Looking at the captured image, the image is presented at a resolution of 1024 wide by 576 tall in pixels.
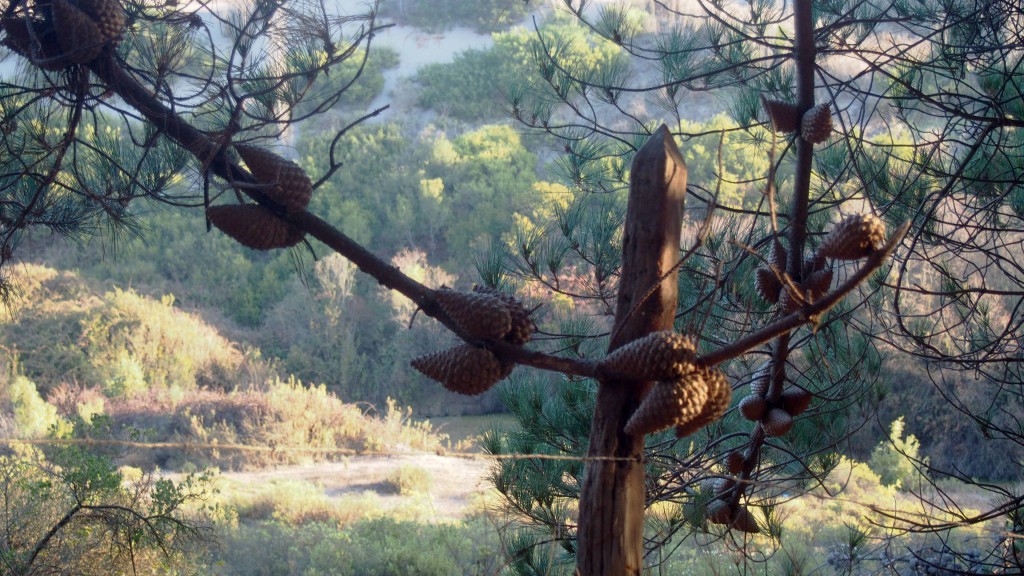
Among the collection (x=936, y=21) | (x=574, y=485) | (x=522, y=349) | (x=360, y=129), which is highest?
(x=360, y=129)

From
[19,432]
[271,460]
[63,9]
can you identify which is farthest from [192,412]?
[63,9]

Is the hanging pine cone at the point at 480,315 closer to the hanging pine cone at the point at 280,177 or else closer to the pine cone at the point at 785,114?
the hanging pine cone at the point at 280,177

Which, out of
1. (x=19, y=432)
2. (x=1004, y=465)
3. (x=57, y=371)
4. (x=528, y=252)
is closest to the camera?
(x=528, y=252)

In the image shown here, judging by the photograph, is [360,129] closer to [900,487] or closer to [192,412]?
[192,412]

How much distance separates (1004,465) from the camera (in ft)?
19.6

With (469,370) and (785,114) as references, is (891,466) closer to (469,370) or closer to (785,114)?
(785,114)

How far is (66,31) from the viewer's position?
3.22ft

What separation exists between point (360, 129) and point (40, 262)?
14.6 ft

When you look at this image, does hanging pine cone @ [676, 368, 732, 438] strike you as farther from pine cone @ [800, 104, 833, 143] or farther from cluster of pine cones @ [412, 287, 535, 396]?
pine cone @ [800, 104, 833, 143]

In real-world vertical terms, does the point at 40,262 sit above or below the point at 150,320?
above

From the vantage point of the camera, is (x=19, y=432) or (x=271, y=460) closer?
(x=19, y=432)

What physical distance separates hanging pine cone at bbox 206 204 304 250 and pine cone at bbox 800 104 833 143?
722 millimetres

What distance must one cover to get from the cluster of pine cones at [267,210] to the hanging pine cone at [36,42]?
1.15ft

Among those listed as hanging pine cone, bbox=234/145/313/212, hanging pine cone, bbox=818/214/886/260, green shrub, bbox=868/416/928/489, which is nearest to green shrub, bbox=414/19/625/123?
green shrub, bbox=868/416/928/489
